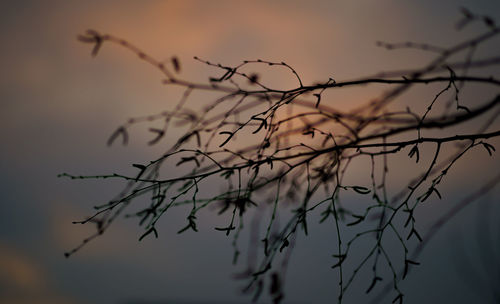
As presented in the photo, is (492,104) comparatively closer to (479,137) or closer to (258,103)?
(479,137)

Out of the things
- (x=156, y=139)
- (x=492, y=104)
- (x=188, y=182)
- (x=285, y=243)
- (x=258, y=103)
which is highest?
(x=492, y=104)

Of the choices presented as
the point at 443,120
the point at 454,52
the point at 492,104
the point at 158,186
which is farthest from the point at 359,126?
the point at 158,186

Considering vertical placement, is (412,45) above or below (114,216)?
above

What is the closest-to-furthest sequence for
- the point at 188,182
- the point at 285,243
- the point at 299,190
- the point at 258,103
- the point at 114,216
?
1. the point at 285,243
2. the point at 188,182
3. the point at 114,216
4. the point at 258,103
5. the point at 299,190

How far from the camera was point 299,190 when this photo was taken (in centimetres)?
136

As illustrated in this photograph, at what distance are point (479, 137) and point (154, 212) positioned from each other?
0.69 meters

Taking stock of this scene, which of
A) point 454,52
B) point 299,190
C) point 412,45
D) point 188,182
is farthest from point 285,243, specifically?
point 454,52

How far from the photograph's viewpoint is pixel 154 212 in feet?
3.16

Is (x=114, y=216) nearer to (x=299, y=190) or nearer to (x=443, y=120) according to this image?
(x=299, y=190)

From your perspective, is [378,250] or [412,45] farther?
[412,45]

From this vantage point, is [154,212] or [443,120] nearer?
[154,212]

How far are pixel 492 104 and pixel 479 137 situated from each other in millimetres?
392

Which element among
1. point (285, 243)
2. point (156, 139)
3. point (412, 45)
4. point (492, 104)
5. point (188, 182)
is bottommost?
point (285, 243)

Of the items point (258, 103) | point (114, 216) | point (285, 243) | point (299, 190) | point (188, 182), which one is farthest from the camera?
point (299, 190)
